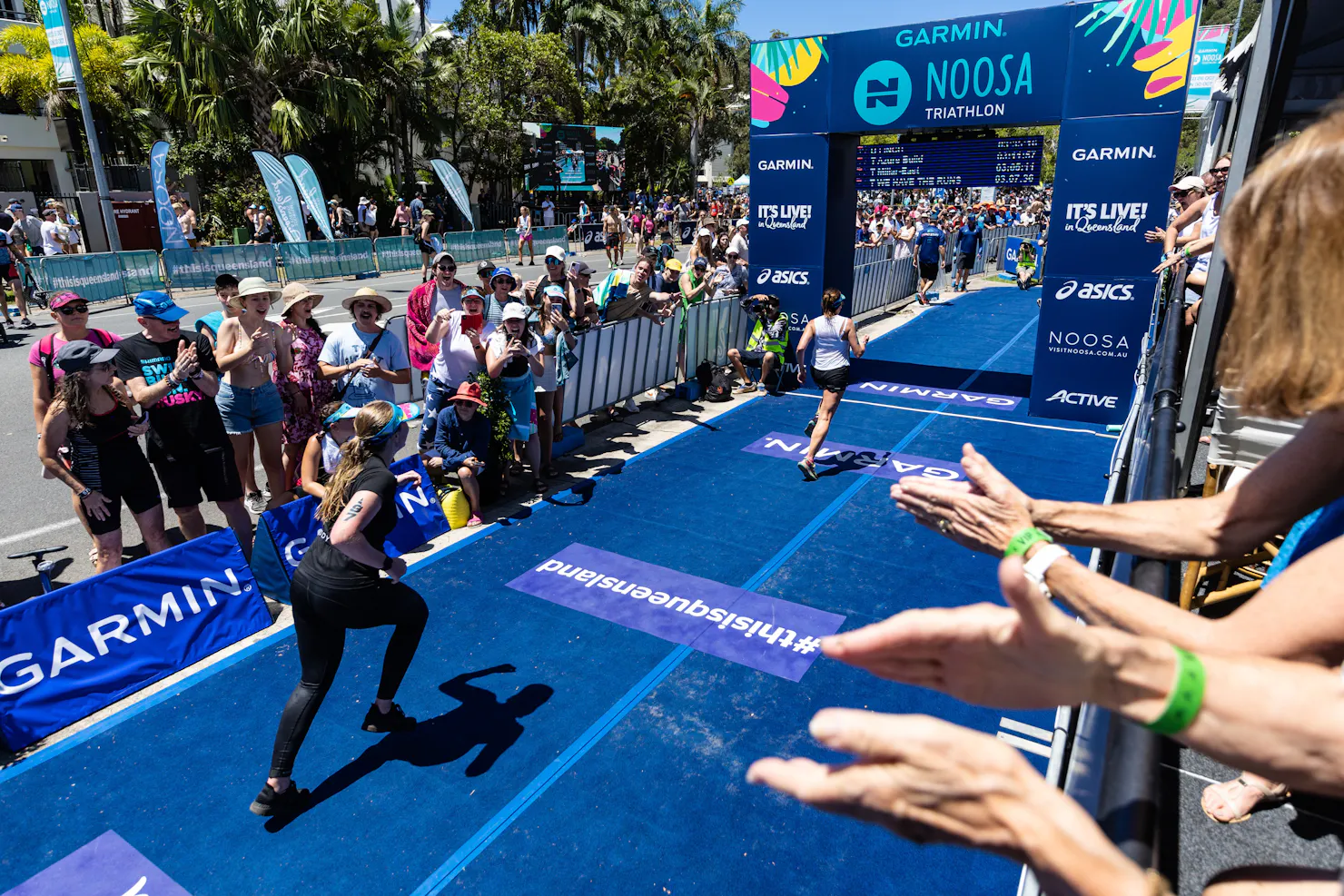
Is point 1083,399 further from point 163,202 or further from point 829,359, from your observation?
point 163,202

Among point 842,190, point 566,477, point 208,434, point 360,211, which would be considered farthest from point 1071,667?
point 360,211

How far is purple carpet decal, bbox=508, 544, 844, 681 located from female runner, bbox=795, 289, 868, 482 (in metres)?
2.64

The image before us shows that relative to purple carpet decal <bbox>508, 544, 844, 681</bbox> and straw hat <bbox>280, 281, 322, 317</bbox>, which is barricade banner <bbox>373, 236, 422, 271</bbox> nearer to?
straw hat <bbox>280, 281, 322, 317</bbox>

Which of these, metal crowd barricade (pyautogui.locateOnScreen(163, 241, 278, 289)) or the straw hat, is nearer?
the straw hat

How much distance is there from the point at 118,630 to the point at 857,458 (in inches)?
267

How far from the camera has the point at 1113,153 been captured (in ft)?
29.5

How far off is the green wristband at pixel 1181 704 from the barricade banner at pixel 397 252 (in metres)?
24.8

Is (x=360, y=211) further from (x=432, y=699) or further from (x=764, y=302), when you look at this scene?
(x=432, y=699)

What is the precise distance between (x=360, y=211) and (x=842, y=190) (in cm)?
2028

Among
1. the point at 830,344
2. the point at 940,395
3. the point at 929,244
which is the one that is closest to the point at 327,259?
the point at 929,244

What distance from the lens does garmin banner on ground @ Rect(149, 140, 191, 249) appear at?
1838 cm

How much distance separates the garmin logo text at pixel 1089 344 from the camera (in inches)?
381

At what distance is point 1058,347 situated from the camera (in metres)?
10.1

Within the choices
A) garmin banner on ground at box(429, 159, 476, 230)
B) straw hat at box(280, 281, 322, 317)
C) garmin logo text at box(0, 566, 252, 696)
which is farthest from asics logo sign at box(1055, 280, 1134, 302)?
garmin banner on ground at box(429, 159, 476, 230)
